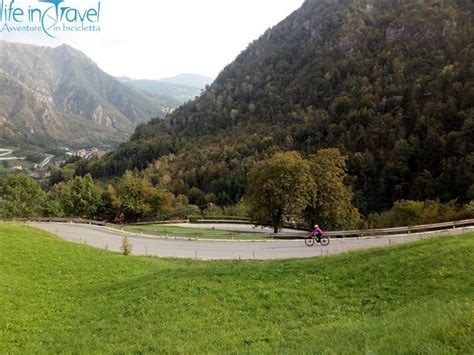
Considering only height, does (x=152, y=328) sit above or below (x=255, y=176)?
below

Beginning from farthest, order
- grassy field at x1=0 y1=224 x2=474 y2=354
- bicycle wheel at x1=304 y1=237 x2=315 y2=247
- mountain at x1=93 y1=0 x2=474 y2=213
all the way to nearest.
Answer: mountain at x1=93 y1=0 x2=474 y2=213, bicycle wheel at x1=304 y1=237 x2=315 y2=247, grassy field at x1=0 y1=224 x2=474 y2=354

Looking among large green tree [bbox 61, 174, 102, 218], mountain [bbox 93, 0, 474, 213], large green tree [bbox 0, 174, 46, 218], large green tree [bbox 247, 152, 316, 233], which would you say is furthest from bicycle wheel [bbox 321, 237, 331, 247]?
large green tree [bbox 0, 174, 46, 218]

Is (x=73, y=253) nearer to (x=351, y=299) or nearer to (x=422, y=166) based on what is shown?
(x=351, y=299)

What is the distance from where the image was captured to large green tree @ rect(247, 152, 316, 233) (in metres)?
36.6

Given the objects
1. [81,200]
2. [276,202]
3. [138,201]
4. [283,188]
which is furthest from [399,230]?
[81,200]

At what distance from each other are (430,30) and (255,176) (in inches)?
5087

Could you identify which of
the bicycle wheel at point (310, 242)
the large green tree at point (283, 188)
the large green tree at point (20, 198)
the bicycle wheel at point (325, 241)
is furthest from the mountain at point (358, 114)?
the bicycle wheel at point (310, 242)

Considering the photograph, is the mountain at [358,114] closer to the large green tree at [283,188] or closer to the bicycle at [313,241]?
the large green tree at [283,188]

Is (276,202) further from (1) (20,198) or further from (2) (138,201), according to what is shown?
(1) (20,198)

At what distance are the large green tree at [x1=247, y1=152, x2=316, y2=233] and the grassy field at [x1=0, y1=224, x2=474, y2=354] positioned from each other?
20449mm

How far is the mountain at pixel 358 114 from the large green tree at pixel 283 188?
43.9 meters

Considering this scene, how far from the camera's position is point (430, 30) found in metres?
140

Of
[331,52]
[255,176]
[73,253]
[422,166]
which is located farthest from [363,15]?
[73,253]

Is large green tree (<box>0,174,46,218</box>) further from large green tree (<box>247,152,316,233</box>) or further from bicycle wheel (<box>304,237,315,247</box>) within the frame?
bicycle wheel (<box>304,237,315,247</box>)
